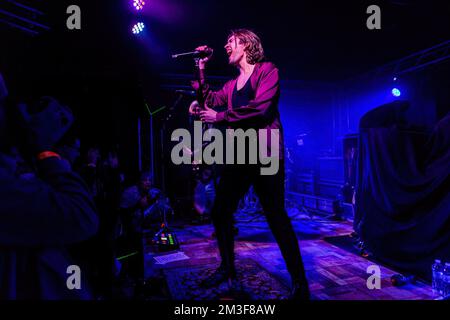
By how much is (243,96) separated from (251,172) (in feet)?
2.12

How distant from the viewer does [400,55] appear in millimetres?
7246

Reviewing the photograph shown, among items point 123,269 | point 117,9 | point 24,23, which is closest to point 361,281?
point 123,269

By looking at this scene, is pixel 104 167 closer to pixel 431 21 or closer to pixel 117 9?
pixel 117 9

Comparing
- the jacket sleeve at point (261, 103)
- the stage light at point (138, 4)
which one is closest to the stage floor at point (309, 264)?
the jacket sleeve at point (261, 103)

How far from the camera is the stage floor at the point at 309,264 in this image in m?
2.34

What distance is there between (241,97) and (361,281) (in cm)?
203

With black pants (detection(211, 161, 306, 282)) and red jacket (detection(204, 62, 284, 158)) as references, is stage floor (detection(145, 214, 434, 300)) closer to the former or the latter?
black pants (detection(211, 161, 306, 282))

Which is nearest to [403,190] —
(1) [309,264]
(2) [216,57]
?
(1) [309,264]

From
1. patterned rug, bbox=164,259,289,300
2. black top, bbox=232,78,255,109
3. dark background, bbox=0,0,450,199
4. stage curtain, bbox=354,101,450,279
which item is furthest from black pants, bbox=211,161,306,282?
stage curtain, bbox=354,101,450,279

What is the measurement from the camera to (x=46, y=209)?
85 cm

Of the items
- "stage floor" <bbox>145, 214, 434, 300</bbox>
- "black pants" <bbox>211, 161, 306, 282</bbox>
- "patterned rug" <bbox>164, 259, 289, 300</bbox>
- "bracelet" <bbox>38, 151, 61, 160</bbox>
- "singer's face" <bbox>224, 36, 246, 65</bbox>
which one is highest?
"singer's face" <bbox>224, 36, 246, 65</bbox>

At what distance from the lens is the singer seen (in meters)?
2.06

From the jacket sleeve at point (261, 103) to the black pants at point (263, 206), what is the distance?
388 millimetres

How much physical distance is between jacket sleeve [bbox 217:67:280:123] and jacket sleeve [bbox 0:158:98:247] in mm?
1330
